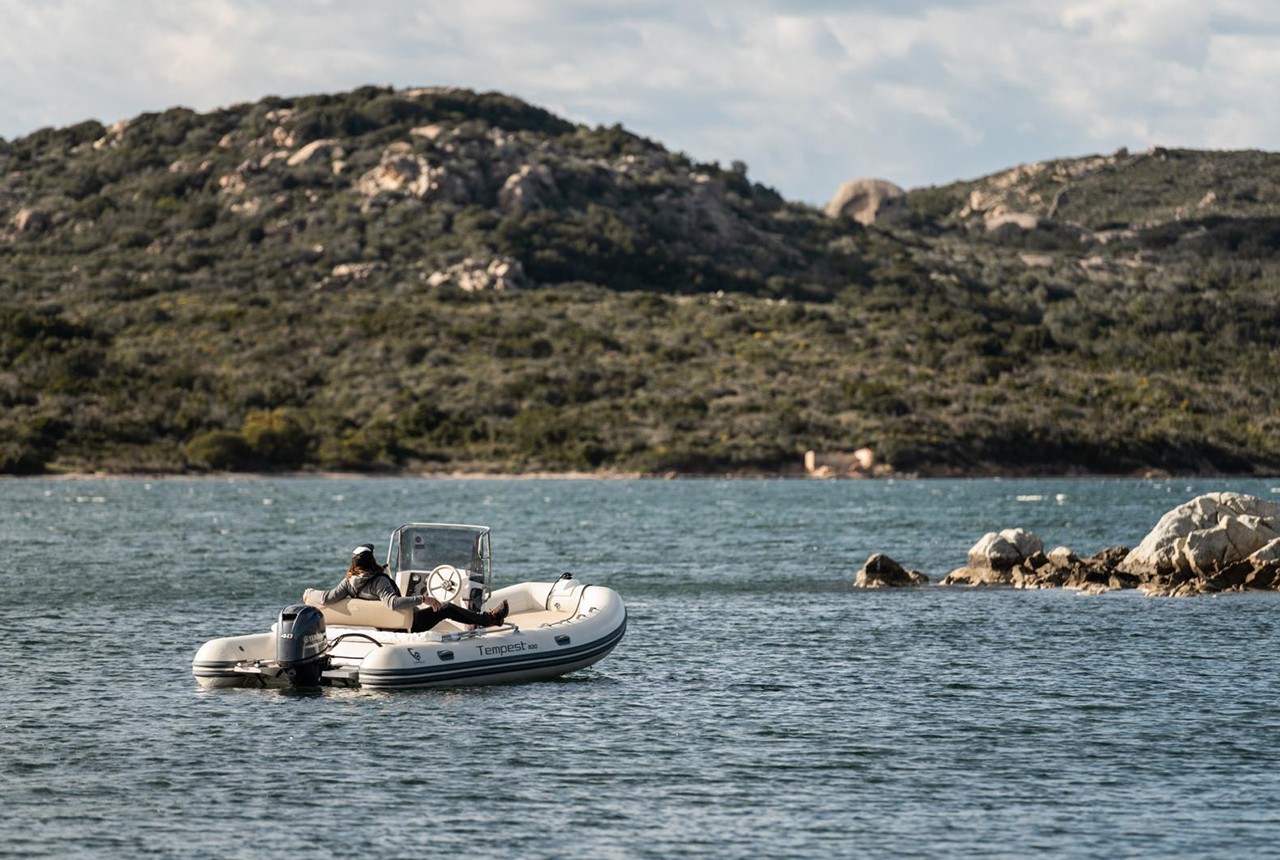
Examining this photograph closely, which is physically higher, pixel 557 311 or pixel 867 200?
pixel 867 200

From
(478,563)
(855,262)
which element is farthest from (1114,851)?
(855,262)

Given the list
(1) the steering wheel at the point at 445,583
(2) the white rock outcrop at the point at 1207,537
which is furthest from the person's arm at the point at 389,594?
(2) the white rock outcrop at the point at 1207,537

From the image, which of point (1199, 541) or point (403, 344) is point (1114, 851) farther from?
point (403, 344)

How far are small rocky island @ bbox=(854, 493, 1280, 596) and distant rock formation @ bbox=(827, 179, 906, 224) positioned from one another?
15681 centimetres

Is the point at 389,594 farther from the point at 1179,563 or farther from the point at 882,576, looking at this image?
the point at 1179,563

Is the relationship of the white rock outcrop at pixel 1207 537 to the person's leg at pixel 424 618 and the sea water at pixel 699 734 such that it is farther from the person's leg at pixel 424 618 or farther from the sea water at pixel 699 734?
the person's leg at pixel 424 618

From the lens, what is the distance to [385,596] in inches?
895

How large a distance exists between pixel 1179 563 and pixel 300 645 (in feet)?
72.2

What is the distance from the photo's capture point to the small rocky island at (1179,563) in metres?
35.5

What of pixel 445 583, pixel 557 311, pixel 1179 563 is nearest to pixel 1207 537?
pixel 1179 563

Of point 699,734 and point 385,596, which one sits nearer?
point 699,734

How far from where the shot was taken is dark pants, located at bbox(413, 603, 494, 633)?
22.6 m

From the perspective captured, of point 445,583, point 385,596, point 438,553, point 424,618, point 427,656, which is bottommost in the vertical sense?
point 427,656

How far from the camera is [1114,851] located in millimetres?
14031
